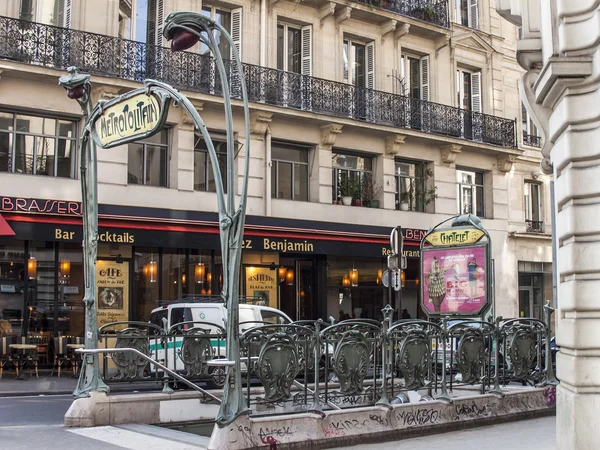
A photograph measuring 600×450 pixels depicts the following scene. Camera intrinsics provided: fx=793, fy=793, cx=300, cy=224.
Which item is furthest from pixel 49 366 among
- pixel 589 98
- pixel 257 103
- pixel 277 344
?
pixel 589 98

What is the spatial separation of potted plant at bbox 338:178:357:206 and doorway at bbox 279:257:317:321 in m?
2.23

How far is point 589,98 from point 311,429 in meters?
5.19

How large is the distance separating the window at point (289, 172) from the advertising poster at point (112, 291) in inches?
209

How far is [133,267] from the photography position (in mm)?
21750

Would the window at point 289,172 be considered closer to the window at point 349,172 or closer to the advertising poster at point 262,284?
the window at point 349,172

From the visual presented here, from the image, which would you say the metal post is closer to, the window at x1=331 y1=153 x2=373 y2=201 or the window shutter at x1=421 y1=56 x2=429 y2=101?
the window at x1=331 y1=153 x2=373 y2=201

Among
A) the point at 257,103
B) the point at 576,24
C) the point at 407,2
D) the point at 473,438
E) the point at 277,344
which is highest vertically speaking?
the point at 407,2

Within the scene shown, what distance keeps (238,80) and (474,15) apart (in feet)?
37.9

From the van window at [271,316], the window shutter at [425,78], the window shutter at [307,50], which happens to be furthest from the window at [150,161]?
the window shutter at [425,78]

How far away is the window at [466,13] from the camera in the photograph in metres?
29.7

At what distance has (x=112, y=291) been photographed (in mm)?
21391

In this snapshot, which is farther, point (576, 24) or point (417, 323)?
point (417, 323)

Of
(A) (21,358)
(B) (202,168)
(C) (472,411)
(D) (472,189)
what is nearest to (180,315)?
(A) (21,358)

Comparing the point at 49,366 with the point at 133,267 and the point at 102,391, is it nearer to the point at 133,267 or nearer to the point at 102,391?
the point at 133,267
